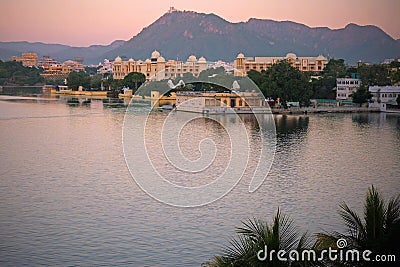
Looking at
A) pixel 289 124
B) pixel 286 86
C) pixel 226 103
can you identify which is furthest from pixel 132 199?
pixel 286 86

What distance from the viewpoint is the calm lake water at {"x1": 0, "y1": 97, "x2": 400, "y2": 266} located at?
410 cm

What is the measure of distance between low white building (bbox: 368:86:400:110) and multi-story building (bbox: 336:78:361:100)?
1383 mm

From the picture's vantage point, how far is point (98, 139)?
32.3ft

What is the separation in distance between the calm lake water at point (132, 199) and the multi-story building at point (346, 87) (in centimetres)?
940

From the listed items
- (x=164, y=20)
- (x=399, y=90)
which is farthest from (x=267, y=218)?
(x=164, y=20)

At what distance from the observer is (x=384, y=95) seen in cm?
1766

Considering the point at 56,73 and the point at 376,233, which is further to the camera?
the point at 56,73

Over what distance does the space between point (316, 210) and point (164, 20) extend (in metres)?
80.2

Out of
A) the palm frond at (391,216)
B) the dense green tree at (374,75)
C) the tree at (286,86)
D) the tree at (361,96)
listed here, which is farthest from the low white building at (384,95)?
the palm frond at (391,216)

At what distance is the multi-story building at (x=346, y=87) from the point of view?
19.4 metres

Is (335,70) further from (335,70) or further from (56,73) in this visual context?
(56,73)

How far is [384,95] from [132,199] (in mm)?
13600

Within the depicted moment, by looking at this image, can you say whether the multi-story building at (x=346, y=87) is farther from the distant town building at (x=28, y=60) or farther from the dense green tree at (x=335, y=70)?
the distant town building at (x=28, y=60)

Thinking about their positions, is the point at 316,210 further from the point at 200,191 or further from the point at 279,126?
the point at 279,126
